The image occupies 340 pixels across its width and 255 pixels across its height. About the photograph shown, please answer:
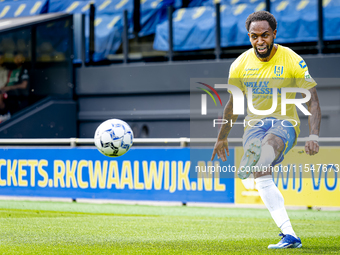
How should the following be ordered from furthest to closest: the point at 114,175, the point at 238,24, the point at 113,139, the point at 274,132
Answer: the point at 238,24 < the point at 114,175 < the point at 113,139 < the point at 274,132

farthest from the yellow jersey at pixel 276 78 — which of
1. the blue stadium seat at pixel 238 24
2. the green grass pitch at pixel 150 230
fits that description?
the blue stadium seat at pixel 238 24

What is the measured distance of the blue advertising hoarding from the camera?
11.0 meters

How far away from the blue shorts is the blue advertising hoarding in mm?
4550

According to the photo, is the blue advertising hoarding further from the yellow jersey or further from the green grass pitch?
the yellow jersey

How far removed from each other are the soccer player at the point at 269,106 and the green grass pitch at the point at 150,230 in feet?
2.21

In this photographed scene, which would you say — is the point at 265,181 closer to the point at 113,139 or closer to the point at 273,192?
the point at 273,192

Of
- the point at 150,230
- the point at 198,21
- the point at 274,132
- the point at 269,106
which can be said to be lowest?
the point at 150,230

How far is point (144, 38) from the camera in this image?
15977mm

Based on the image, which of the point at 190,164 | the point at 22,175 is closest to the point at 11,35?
the point at 22,175

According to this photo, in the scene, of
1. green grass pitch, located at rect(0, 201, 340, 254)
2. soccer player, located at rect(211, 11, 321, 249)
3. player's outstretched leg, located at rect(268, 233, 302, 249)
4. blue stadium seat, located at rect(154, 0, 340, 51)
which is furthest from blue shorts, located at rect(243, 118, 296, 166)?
blue stadium seat, located at rect(154, 0, 340, 51)

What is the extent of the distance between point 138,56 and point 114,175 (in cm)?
541

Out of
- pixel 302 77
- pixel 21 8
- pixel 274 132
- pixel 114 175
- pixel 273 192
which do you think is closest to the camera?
pixel 273 192

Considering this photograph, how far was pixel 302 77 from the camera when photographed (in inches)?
248

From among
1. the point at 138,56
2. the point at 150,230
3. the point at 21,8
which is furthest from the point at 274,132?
the point at 21,8
